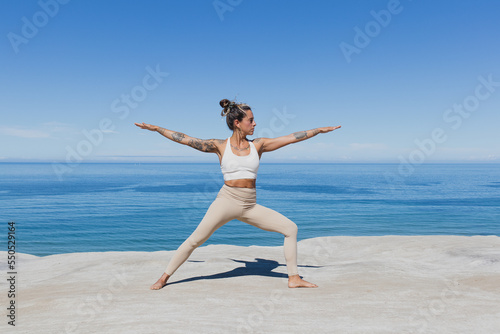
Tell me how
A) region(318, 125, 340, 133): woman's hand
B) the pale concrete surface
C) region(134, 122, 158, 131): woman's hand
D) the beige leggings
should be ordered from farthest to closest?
region(318, 125, 340, 133): woman's hand → region(134, 122, 158, 131): woman's hand → the beige leggings → the pale concrete surface

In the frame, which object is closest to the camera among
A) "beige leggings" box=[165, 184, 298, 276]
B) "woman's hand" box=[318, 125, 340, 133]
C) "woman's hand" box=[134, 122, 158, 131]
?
"beige leggings" box=[165, 184, 298, 276]

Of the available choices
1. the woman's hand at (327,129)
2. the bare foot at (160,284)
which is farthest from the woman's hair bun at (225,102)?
the bare foot at (160,284)

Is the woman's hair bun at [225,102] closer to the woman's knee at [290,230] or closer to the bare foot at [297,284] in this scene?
the woman's knee at [290,230]

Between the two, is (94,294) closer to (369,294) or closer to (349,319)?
(349,319)

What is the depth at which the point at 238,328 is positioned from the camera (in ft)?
14.0

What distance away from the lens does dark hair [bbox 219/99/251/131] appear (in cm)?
611

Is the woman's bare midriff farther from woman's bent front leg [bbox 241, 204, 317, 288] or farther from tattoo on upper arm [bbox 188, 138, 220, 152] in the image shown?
tattoo on upper arm [bbox 188, 138, 220, 152]

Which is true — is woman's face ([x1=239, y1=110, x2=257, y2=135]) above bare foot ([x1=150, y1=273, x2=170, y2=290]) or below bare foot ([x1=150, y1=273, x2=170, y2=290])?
above

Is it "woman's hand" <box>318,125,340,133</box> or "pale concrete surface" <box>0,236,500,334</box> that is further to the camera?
"woman's hand" <box>318,125,340,133</box>

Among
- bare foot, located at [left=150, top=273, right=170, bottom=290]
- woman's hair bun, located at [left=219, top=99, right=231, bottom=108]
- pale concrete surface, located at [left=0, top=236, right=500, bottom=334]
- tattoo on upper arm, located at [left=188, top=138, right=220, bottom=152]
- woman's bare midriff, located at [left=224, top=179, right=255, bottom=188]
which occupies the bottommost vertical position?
pale concrete surface, located at [left=0, top=236, right=500, bottom=334]

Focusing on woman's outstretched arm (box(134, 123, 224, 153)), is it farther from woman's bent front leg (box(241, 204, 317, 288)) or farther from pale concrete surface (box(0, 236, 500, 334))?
pale concrete surface (box(0, 236, 500, 334))

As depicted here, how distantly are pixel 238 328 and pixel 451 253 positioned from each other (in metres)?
7.67

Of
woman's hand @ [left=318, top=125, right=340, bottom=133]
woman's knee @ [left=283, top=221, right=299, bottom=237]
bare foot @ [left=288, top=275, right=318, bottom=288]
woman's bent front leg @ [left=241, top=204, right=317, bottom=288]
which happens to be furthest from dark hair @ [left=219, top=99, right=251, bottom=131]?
bare foot @ [left=288, top=275, right=318, bottom=288]

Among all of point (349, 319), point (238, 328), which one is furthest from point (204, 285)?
point (349, 319)
